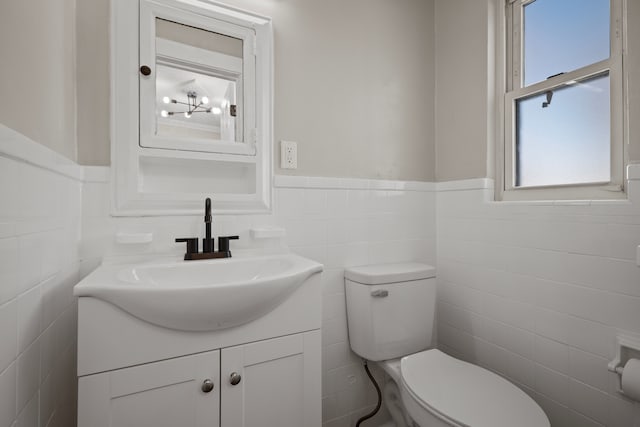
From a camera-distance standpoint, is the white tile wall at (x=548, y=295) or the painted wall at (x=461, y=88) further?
the painted wall at (x=461, y=88)

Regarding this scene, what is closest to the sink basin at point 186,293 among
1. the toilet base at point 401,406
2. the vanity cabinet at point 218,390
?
the vanity cabinet at point 218,390

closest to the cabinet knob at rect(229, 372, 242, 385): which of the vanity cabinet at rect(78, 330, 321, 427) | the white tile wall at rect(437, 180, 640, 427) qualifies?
the vanity cabinet at rect(78, 330, 321, 427)

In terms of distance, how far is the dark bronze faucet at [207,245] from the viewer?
3.59 feet

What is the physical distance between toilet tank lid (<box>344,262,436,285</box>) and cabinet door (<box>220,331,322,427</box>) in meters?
0.44

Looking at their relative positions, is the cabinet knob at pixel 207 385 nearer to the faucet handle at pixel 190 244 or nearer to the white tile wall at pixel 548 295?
the faucet handle at pixel 190 244

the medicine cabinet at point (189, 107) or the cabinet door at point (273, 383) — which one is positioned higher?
the medicine cabinet at point (189, 107)

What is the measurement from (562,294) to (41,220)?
1.72 m

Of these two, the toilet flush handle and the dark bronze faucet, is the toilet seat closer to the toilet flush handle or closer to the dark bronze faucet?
the toilet flush handle

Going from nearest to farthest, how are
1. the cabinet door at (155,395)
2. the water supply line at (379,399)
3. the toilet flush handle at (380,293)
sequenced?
the cabinet door at (155,395)
the toilet flush handle at (380,293)
the water supply line at (379,399)

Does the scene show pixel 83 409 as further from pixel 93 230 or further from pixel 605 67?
pixel 605 67

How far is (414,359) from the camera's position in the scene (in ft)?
4.05

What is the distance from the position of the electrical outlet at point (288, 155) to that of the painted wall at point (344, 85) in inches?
0.9

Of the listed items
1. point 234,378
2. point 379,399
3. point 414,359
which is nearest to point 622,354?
point 414,359

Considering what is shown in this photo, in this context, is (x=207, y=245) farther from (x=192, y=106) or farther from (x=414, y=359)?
(x=414, y=359)
